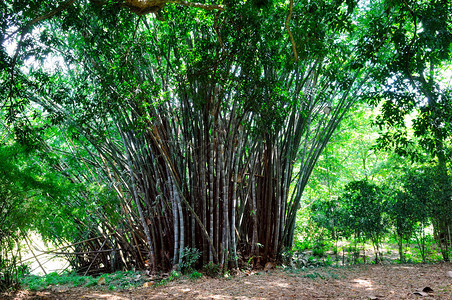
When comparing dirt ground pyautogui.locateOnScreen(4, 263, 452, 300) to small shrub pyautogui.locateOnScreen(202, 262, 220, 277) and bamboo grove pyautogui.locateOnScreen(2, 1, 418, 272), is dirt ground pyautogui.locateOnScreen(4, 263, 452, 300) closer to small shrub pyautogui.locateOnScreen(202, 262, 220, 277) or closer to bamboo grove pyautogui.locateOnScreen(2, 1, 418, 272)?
small shrub pyautogui.locateOnScreen(202, 262, 220, 277)

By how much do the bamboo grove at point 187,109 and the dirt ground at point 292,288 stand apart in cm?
48

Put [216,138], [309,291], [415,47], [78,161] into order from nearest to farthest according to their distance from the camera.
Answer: [415,47] < [309,291] < [216,138] < [78,161]

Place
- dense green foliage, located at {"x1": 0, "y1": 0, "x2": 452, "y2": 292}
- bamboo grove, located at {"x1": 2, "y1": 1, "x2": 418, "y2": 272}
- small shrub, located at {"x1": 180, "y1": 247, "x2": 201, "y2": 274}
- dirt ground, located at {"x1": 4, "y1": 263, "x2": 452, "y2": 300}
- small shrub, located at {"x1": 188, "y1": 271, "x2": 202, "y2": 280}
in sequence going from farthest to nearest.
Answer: small shrub, located at {"x1": 180, "y1": 247, "x2": 201, "y2": 274} < small shrub, located at {"x1": 188, "y1": 271, "x2": 202, "y2": 280} < dirt ground, located at {"x1": 4, "y1": 263, "x2": 452, "y2": 300} < bamboo grove, located at {"x1": 2, "y1": 1, "x2": 418, "y2": 272} < dense green foliage, located at {"x1": 0, "y1": 0, "x2": 452, "y2": 292}

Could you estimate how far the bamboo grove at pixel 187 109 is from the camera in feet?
9.51

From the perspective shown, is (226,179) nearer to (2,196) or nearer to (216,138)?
(216,138)

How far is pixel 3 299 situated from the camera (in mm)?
2801

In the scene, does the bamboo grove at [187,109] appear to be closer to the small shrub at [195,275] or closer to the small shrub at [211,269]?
the small shrub at [211,269]

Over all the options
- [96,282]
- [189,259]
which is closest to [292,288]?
[189,259]

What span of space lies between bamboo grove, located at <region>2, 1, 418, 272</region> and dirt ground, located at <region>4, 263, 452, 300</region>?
484 mm

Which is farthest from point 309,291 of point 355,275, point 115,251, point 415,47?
point 115,251

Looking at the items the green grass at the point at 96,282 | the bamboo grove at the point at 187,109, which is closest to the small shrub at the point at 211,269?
the bamboo grove at the point at 187,109

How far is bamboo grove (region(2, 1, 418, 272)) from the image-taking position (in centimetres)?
290

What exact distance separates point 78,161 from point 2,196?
7.60ft

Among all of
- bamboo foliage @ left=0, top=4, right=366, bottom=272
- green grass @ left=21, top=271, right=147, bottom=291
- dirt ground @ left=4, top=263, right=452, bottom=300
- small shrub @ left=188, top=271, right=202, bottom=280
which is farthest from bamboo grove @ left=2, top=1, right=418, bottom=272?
dirt ground @ left=4, top=263, right=452, bottom=300
